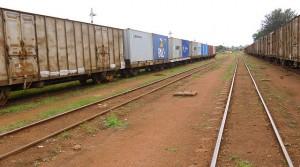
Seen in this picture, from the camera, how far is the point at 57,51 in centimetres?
1560

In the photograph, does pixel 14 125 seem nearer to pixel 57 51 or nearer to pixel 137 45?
pixel 57 51

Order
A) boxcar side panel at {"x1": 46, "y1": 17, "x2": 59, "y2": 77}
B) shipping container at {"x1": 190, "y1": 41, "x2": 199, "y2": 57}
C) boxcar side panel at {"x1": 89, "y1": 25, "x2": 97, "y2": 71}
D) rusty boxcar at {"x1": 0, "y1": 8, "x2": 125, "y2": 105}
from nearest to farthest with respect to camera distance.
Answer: rusty boxcar at {"x1": 0, "y1": 8, "x2": 125, "y2": 105} < boxcar side panel at {"x1": 46, "y1": 17, "x2": 59, "y2": 77} < boxcar side panel at {"x1": 89, "y1": 25, "x2": 97, "y2": 71} < shipping container at {"x1": 190, "y1": 41, "x2": 199, "y2": 57}

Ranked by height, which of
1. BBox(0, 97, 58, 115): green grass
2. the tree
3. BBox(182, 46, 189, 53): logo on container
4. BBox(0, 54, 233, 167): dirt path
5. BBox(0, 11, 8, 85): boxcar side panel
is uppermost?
the tree

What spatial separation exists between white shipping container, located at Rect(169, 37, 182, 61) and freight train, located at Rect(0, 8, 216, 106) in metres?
10.7

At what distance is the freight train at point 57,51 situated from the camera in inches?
505

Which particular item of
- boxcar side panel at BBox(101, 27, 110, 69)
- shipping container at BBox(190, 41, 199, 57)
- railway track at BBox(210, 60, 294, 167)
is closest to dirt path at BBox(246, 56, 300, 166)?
railway track at BBox(210, 60, 294, 167)

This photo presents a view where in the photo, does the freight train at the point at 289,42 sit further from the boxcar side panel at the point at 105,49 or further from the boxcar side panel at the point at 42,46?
the boxcar side panel at the point at 42,46

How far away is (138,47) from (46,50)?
11960mm

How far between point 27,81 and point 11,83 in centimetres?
92

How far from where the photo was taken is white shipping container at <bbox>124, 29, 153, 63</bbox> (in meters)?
24.4

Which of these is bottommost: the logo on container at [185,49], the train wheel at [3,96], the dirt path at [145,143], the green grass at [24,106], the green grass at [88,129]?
the dirt path at [145,143]

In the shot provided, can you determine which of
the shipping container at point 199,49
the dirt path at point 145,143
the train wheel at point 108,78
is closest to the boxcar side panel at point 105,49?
the train wheel at point 108,78

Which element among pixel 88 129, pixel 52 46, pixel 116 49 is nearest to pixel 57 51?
pixel 52 46

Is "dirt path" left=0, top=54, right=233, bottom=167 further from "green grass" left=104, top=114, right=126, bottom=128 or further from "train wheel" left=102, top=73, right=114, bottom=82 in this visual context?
"train wheel" left=102, top=73, right=114, bottom=82
